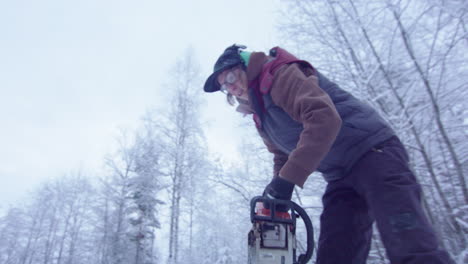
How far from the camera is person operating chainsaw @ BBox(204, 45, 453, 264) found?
1.15m

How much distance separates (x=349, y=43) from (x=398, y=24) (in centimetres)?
72

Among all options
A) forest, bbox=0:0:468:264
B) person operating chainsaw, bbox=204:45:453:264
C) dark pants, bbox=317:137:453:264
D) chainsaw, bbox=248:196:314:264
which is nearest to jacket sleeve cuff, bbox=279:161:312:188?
person operating chainsaw, bbox=204:45:453:264

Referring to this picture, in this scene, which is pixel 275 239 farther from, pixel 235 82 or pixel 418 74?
pixel 418 74

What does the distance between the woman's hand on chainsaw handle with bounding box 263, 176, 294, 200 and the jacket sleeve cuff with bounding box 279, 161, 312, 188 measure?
2.0 inches

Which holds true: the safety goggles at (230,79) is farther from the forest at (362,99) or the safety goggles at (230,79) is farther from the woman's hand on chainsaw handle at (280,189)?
the forest at (362,99)

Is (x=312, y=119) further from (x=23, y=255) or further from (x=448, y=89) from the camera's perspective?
(x=23, y=255)

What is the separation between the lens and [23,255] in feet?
93.9

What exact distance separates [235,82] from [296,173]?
2.64ft

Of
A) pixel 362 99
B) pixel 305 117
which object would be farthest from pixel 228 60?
pixel 362 99

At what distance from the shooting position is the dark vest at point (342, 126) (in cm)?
138

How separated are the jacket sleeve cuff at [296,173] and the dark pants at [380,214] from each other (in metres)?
0.30

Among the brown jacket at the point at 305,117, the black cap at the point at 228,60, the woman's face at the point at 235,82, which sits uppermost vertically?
the black cap at the point at 228,60

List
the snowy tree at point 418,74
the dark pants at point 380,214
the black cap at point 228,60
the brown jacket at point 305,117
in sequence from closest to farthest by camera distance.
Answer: the dark pants at point 380,214
the brown jacket at point 305,117
the black cap at point 228,60
the snowy tree at point 418,74

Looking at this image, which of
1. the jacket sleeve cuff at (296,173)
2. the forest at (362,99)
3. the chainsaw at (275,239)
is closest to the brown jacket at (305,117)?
the jacket sleeve cuff at (296,173)
